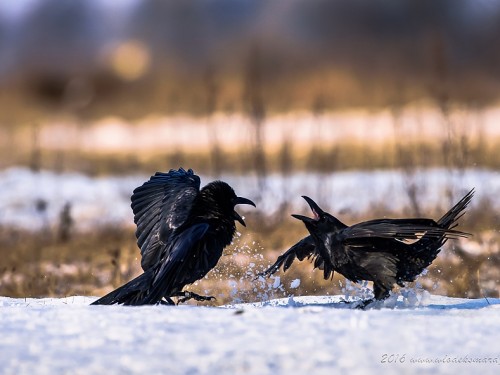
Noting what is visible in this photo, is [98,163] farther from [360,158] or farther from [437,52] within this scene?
[437,52]

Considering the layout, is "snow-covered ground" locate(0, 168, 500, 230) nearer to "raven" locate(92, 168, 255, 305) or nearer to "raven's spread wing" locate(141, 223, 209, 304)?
"raven" locate(92, 168, 255, 305)

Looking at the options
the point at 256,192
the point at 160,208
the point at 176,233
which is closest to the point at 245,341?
the point at 176,233

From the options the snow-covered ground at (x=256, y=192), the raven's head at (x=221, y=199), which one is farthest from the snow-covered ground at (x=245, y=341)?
the snow-covered ground at (x=256, y=192)

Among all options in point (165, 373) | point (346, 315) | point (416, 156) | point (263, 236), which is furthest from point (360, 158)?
point (165, 373)

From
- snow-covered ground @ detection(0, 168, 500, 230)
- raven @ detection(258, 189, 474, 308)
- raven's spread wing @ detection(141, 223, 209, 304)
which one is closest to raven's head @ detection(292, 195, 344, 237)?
raven @ detection(258, 189, 474, 308)

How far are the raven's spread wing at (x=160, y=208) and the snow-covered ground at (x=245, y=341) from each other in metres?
1.72

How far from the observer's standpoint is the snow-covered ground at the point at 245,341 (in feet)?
13.9

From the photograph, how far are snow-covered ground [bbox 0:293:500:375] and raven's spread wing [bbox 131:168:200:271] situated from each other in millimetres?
1722

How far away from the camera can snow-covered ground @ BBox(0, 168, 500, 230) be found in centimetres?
1448

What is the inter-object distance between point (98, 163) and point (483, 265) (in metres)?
10.8

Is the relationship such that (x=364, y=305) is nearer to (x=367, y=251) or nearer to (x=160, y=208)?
(x=367, y=251)

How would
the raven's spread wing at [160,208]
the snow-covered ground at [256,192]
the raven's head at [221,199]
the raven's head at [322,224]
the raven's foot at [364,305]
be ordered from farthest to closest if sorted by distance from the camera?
the snow-covered ground at [256,192]
the raven's head at [221,199]
the raven's spread wing at [160,208]
the raven's head at [322,224]
the raven's foot at [364,305]

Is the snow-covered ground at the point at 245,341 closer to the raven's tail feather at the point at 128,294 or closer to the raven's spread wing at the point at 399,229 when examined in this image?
the raven's spread wing at the point at 399,229

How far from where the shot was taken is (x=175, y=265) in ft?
21.9
